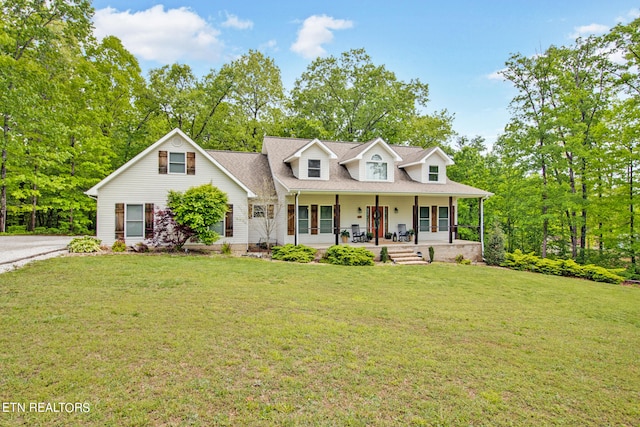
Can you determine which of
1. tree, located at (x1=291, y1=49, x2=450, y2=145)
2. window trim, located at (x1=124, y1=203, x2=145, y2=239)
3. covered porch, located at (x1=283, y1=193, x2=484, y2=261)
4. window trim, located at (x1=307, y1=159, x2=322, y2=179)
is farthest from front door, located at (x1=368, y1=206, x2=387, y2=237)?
window trim, located at (x1=124, y1=203, x2=145, y2=239)

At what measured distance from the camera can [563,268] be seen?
50.9ft

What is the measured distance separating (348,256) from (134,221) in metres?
9.65

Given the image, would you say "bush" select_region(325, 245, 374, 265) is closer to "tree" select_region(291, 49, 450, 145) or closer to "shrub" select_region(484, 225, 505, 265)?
"shrub" select_region(484, 225, 505, 265)

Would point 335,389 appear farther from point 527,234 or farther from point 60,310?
point 527,234

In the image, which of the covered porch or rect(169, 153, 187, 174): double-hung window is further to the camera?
the covered porch

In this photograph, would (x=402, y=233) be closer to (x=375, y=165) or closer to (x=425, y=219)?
(x=425, y=219)

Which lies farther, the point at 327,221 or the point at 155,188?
the point at 327,221

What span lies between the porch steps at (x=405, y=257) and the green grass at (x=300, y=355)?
6046 mm

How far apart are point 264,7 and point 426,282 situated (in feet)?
43.9

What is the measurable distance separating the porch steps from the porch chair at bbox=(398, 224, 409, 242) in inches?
79.4

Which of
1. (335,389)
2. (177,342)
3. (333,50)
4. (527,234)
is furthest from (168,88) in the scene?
(527,234)

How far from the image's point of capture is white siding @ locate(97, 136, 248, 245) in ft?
47.5

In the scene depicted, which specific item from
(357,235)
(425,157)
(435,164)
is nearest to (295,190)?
(357,235)

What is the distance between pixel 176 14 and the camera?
1650 cm
